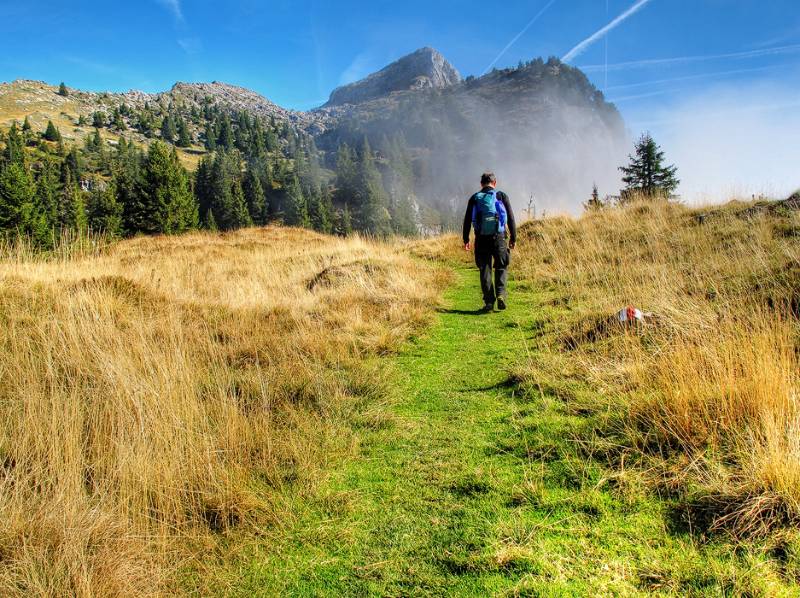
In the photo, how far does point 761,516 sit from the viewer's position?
6.53ft

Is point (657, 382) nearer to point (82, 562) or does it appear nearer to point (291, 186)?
point (82, 562)

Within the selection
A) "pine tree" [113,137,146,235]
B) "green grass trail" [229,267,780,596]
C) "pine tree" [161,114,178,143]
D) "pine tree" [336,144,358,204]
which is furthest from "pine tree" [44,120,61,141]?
"green grass trail" [229,267,780,596]

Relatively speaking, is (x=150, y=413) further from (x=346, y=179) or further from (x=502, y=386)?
(x=346, y=179)

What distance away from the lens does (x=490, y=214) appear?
7.04 m

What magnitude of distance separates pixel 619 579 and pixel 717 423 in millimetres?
1411

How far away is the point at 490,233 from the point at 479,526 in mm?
5580

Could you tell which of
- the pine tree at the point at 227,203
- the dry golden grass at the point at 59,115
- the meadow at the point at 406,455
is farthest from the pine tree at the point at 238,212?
the meadow at the point at 406,455

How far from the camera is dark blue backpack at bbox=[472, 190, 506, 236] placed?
23.1 feet

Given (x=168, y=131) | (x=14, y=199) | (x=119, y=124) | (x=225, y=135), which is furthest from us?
(x=119, y=124)

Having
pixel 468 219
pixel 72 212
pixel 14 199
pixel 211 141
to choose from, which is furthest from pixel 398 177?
pixel 468 219

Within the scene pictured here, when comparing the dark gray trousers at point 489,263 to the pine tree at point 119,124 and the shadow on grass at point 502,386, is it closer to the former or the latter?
the shadow on grass at point 502,386

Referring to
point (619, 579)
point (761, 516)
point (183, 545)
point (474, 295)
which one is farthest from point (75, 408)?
point (474, 295)

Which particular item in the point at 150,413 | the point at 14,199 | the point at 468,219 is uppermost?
the point at 14,199

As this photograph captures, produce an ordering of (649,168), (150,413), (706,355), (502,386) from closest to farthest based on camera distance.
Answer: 1. (150,413)
2. (706,355)
3. (502,386)
4. (649,168)
